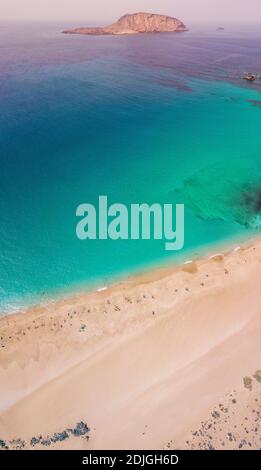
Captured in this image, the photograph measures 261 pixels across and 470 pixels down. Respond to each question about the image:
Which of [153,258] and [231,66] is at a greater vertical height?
[231,66]

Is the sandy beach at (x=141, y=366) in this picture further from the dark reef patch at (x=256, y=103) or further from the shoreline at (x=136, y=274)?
the dark reef patch at (x=256, y=103)

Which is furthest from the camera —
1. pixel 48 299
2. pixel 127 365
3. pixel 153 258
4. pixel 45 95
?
pixel 45 95

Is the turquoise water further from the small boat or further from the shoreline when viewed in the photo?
the small boat

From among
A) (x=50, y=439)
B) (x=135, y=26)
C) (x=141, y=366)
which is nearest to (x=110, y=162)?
(x=141, y=366)

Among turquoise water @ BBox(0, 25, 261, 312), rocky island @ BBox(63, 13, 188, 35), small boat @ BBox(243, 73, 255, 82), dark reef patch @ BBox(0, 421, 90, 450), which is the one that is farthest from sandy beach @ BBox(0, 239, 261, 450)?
rocky island @ BBox(63, 13, 188, 35)

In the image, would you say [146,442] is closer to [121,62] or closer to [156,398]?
[156,398]

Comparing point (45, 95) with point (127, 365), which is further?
point (45, 95)
